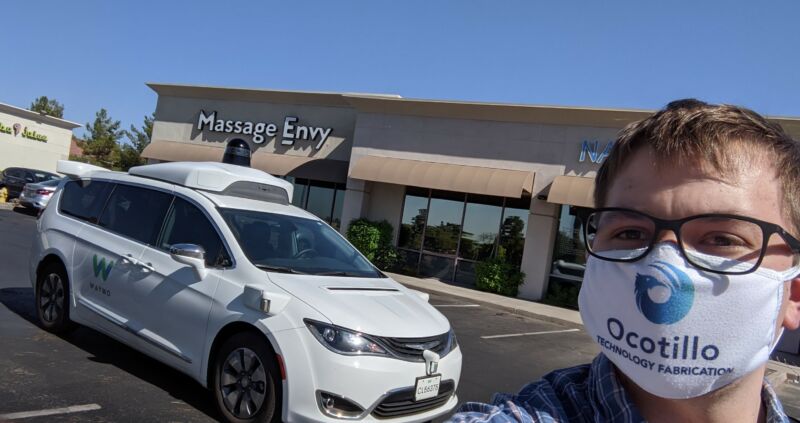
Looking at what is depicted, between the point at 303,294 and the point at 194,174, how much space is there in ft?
6.73

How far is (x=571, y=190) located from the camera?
47.3 ft

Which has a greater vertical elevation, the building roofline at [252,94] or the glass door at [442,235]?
the building roofline at [252,94]

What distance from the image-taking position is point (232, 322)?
4.37m

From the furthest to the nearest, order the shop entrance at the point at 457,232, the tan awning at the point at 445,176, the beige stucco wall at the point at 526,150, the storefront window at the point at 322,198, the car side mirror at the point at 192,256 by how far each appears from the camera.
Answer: the storefront window at the point at 322,198 < the shop entrance at the point at 457,232 < the beige stucco wall at the point at 526,150 < the tan awning at the point at 445,176 < the car side mirror at the point at 192,256

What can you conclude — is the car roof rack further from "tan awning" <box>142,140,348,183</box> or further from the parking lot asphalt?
"tan awning" <box>142,140,348,183</box>

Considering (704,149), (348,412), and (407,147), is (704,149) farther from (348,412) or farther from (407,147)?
(407,147)

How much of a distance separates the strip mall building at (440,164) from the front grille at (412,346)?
962cm

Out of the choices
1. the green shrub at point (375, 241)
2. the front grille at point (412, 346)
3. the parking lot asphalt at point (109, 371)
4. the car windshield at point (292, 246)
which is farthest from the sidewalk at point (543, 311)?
the front grille at point (412, 346)

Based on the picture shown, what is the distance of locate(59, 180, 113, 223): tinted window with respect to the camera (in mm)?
6160

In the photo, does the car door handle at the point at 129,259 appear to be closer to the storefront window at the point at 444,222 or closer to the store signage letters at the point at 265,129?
the storefront window at the point at 444,222

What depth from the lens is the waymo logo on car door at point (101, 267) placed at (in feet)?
18.0

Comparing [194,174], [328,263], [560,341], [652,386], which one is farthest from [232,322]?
[560,341]

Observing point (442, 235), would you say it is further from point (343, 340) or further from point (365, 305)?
point (343, 340)

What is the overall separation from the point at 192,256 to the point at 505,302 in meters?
10.6
